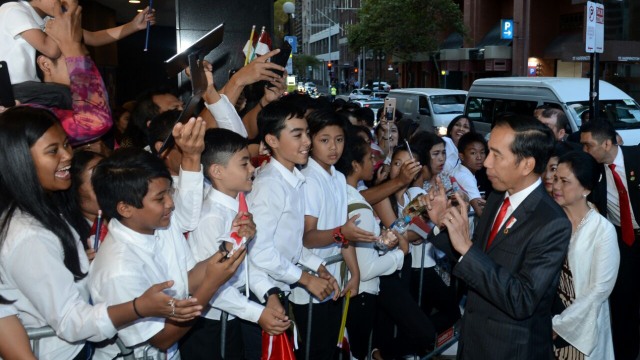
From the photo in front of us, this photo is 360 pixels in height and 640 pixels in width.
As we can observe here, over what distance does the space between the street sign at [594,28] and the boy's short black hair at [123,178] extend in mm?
9341

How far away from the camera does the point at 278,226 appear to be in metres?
3.96

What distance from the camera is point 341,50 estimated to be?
8781 centimetres

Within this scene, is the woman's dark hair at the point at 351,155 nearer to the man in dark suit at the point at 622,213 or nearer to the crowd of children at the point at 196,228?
the crowd of children at the point at 196,228

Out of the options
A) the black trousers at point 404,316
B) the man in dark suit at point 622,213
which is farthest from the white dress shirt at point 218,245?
the man in dark suit at point 622,213

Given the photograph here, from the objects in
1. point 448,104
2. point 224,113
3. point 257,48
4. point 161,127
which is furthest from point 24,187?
point 448,104

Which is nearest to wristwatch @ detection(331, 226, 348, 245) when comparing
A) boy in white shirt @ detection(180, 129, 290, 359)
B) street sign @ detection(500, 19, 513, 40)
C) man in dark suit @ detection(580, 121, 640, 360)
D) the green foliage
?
boy in white shirt @ detection(180, 129, 290, 359)

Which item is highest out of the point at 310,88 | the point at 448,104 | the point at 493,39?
the point at 493,39

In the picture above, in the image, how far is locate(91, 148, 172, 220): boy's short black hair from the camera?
9.71 feet

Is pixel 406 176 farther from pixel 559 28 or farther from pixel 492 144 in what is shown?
pixel 559 28

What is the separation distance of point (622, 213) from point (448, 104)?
16.2 m

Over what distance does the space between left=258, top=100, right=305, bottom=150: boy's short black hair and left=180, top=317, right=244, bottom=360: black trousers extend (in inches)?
51.3

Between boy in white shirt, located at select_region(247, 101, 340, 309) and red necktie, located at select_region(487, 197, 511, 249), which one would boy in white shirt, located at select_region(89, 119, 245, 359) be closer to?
boy in white shirt, located at select_region(247, 101, 340, 309)

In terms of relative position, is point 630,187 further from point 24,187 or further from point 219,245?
point 24,187

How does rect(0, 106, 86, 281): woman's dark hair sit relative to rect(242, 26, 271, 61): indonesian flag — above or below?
below
